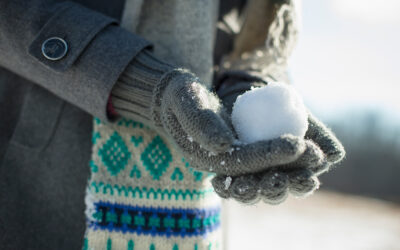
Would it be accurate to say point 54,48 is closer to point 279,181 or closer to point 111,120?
point 111,120

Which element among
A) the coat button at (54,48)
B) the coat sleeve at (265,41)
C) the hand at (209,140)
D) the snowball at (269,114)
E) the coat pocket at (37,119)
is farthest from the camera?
the coat sleeve at (265,41)

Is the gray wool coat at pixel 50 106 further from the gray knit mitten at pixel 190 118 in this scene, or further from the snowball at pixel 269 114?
the snowball at pixel 269 114

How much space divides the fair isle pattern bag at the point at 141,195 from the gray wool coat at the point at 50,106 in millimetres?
70

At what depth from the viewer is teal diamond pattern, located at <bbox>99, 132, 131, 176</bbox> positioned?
912 millimetres

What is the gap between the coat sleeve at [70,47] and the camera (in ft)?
2.72

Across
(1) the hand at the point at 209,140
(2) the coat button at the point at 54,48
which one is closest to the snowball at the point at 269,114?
(1) the hand at the point at 209,140

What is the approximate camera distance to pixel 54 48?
83 centimetres

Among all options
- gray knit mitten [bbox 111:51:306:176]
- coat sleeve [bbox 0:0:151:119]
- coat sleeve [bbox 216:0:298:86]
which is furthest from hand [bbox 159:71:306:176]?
coat sleeve [bbox 216:0:298:86]

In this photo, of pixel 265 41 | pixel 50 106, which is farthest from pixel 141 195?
pixel 265 41

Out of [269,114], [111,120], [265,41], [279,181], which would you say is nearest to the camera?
[279,181]

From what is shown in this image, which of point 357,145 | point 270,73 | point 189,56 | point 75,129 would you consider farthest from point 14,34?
point 357,145

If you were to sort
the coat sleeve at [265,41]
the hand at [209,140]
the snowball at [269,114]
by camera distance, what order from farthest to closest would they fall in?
the coat sleeve at [265,41], the snowball at [269,114], the hand at [209,140]

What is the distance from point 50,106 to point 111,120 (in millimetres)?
181

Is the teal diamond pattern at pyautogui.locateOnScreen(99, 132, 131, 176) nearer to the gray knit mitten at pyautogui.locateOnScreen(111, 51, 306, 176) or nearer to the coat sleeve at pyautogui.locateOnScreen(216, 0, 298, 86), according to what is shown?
the gray knit mitten at pyautogui.locateOnScreen(111, 51, 306, 176)
